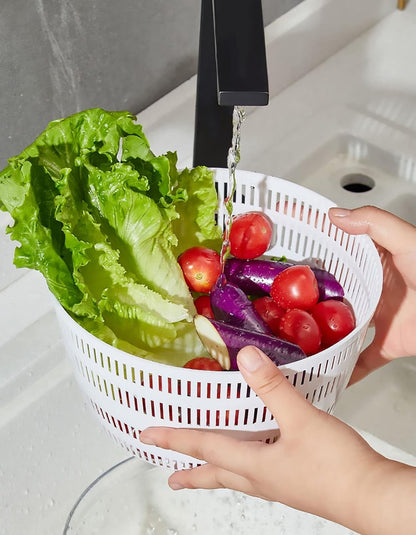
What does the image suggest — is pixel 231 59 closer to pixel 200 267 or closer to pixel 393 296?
pixel 200 267

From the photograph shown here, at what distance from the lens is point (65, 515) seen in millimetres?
929

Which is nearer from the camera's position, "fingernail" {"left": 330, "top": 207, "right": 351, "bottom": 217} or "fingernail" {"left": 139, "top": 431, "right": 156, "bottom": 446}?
"fingernail" {"left": 139, "top": 431, "right": 156, "bottom": 446}

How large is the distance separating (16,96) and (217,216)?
0.30 m

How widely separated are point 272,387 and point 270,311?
8.0 inches

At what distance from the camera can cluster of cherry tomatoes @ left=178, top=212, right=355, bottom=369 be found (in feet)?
2.69

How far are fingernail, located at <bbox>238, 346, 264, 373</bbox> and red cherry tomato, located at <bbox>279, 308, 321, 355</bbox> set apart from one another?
148mm

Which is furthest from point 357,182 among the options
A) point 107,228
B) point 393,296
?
point 107,228

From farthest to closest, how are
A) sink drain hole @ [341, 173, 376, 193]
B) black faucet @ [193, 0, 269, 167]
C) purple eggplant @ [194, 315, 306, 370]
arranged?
sink drain hole @ [341, 173, 376, 193] → purple eggplant @ [194, 315, 306, 370] → black faucet @ [193, 0, 269, 167]

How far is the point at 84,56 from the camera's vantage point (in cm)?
109

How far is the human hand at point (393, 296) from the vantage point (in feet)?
2.86

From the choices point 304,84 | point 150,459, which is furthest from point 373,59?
point 150,459

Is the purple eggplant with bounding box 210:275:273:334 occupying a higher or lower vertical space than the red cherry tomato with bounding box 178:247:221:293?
lower

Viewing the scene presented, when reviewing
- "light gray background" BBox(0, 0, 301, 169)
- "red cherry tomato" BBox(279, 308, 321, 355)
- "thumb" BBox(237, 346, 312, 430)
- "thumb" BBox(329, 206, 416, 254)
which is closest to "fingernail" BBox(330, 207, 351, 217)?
"thumb" BBox(329, 206, 416, 254)

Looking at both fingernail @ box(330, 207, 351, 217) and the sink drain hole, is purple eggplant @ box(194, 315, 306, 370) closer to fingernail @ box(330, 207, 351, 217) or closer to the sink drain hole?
fingernail @ box(330, 207, 351, 217)
